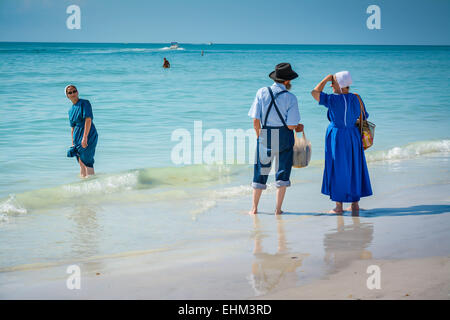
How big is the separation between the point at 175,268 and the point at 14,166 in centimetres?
621

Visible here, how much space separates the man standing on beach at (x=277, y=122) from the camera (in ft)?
17.1

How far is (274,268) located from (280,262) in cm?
16

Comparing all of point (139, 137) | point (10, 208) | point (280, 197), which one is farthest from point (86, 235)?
point (139, 137)

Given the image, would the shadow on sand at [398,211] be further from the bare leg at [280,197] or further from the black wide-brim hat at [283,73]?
the black wide-brim hat at [283,73]

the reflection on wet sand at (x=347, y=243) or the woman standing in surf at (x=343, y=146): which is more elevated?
the woman standing in surf at (x=343, y=146)

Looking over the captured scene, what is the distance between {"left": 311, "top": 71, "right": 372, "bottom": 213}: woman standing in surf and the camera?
5.25 metres

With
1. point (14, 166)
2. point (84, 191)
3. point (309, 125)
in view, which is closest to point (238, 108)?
point (309, 125)

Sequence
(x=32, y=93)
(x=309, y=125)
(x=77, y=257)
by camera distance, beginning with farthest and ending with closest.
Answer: (x=32, y=93) < (x=309, y=125) < (x=77, y=257)

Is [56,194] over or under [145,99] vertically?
under

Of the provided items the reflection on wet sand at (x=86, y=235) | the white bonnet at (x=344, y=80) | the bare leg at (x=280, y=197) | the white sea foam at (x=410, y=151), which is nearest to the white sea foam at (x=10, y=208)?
the reflection on wet sand at (x=86, y=235)

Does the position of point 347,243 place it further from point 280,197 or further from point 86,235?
point 86,235

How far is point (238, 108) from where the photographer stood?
1695cm
